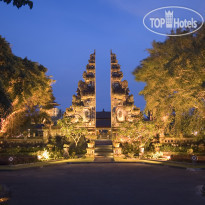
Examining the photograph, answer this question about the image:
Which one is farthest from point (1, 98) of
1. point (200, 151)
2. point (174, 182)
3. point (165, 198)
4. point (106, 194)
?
point (200, 151)

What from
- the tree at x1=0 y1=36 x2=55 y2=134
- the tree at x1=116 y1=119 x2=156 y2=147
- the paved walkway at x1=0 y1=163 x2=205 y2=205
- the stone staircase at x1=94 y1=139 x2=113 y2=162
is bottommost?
the paved walkway at x1=0 y1=163 x2=205 y2=205

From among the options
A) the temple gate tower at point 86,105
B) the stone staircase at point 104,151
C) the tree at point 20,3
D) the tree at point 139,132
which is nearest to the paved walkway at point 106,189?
the tree at point 20,3

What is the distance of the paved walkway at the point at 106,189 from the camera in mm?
9414

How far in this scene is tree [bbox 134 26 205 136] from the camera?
18.0 meters

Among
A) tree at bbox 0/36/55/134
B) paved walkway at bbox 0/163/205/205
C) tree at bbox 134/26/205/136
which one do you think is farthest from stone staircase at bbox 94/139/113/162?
paved walkway at bbox 0/163/205/205

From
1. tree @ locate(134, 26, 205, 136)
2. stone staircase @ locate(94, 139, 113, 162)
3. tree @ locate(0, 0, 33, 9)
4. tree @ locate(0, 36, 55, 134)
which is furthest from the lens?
stone staircase @ locate(94, 139, 113, 162)

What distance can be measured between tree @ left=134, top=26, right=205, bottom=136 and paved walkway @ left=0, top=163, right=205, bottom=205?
656cm

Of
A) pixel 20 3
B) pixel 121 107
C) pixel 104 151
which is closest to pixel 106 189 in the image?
pixel 20 3

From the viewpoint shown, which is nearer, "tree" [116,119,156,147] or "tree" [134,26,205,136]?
"tree" [134,26,205,136]

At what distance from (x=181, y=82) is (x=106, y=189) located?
11121mm

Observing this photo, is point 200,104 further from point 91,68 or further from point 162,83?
point 91,68

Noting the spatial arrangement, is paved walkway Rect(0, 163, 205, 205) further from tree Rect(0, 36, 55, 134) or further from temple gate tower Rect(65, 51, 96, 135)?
temple gate tower Rect(65, 51, 96, 135)

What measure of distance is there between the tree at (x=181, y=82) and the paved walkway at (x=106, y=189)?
6561mm

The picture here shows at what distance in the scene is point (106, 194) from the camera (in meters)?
10.4
